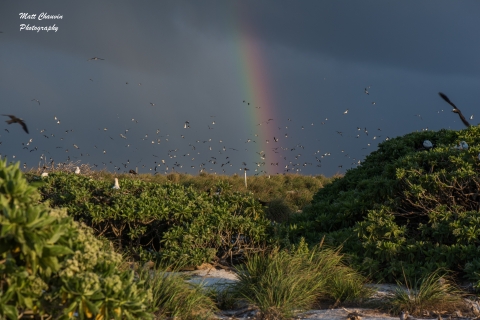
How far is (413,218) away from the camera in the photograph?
346 inches

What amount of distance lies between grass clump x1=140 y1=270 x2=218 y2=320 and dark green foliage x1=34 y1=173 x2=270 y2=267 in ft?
5.48

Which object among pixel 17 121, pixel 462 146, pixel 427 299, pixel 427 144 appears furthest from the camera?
pixel 427 144

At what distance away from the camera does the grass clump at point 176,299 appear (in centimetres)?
544

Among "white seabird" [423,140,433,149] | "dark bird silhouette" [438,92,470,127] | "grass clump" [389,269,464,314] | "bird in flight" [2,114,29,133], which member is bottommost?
"grass clump" [389,269,464,314]

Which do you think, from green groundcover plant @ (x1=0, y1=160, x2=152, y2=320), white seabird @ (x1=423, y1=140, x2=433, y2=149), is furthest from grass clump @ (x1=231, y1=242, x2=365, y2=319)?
white seabird @ (x1=423, y1=140, x2=433, y2=149)

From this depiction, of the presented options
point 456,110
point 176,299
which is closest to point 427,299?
point 176,299

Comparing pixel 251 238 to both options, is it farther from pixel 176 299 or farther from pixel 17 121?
pixel 17 121

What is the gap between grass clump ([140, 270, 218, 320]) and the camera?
5438 millimetres

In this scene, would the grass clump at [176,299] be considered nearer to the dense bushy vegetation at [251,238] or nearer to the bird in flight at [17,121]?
the dense bushy vegetation at [251,238]

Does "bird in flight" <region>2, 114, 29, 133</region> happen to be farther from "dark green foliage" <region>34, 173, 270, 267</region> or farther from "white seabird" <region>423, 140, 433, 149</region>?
"white seabird" <region>423, 140, 433, 149</region>

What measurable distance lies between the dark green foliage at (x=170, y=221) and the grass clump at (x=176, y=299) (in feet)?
5.48

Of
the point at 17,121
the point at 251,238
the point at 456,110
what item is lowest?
the point at 251,238

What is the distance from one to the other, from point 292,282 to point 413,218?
3547 mm

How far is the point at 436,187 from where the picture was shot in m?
8.57
